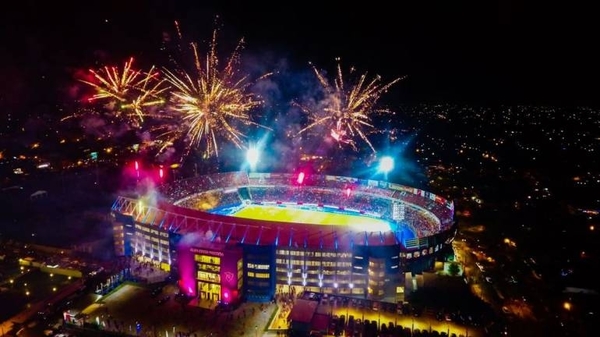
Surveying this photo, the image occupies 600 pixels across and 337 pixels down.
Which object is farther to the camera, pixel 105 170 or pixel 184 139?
pixel 184 139

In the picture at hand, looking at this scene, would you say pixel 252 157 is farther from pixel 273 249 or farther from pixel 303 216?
pixel 273 249

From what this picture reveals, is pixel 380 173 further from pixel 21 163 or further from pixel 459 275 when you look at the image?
pixel 21 163

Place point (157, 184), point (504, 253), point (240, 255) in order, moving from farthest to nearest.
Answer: point (157, 184), point (504, 253), point (240, 255)

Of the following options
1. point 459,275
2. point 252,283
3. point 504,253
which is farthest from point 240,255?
point 504,253

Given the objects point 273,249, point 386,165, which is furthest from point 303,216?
point 386,165

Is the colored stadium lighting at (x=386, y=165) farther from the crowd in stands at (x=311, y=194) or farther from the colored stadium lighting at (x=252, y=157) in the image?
the crowd in stands at (x=311, y=194)

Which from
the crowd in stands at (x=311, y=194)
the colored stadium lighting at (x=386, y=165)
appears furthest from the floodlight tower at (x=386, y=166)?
the crowd in stands at (x=311, y=194)
